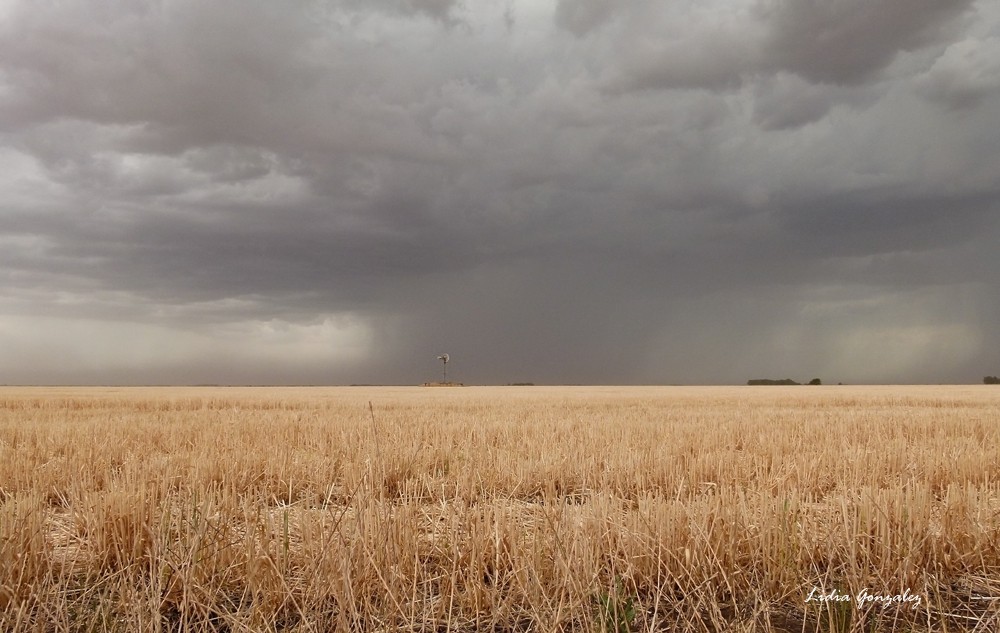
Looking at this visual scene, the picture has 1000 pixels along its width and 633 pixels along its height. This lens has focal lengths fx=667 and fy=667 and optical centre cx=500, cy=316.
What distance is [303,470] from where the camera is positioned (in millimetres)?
8578

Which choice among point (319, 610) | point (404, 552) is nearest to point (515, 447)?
point (404, 552)

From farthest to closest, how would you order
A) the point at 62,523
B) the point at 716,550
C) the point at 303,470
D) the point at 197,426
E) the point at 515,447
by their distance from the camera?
the point at 197,426, the point at 515,447, the point at 303,470, the point at 62,523, the point at 716,550

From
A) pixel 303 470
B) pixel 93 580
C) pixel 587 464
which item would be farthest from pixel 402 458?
pixel 93 580

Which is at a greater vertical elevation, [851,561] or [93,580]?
[851,561]

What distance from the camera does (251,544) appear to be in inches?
157

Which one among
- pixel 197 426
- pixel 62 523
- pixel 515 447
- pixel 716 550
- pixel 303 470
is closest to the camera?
pixel 716 550

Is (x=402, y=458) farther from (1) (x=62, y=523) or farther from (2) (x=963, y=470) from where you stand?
(2) (x=963, y=470)

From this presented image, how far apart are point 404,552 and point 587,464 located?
4.75 metres

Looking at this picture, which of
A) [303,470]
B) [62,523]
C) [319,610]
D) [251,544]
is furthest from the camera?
[303,470]

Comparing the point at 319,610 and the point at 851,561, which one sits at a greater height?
the point at 851,561

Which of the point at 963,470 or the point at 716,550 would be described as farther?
the point at 963,470

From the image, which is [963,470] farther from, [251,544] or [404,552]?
[251,544]

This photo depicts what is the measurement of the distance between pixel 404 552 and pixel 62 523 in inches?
159

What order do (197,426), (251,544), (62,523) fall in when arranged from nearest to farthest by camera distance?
1. (251,544)
2. (62,523)
3. (197,426)
